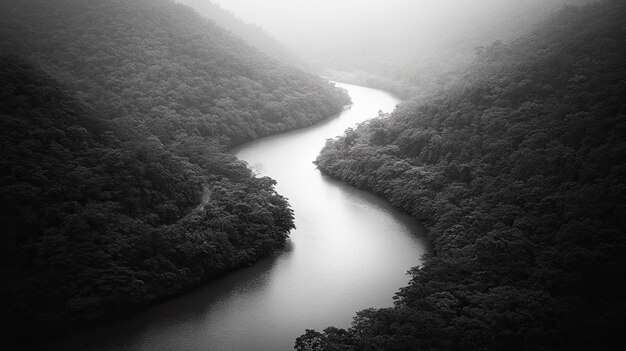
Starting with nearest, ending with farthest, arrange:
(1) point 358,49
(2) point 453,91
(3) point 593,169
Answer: (3) point 593,169, (2) point 453,91, (1) point 358,49

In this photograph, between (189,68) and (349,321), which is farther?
(189,68)

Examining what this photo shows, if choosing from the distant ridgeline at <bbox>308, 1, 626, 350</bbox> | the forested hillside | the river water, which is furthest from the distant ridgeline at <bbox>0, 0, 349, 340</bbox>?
the forested hillside

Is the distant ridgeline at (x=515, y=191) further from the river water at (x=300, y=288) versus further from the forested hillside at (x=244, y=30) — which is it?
the forested hillside at (x=244, y=30)

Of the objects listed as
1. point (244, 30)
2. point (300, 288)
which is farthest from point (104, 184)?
point (244, 30)

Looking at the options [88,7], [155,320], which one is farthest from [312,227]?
[88,7]

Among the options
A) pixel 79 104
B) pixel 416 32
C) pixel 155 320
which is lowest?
pixel 155 320

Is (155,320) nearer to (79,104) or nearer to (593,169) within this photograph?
(79,104)

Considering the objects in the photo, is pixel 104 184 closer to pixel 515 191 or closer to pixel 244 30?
pixel 515 191
